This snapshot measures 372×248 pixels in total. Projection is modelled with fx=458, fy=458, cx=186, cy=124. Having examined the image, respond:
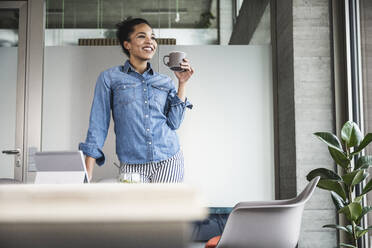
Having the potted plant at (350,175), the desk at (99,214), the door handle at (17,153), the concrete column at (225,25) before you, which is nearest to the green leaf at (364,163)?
the potted plant at (350,175)

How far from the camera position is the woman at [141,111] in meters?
2.13

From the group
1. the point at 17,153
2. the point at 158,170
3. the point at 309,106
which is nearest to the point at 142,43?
the point at 158,170

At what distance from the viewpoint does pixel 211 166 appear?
144 inches

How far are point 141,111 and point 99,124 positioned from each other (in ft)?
0.72

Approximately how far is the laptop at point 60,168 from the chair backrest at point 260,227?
561 mm

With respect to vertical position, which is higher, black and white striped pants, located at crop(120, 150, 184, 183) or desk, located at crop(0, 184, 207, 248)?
desk, located at crop(0, 184, 207, 248)

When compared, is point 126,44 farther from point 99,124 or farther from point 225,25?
point 225,25

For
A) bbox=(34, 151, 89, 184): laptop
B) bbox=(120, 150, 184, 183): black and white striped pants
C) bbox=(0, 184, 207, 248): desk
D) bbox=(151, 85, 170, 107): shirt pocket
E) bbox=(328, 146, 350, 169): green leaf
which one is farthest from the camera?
bbox=(328, 146, 350, 169): green leaf

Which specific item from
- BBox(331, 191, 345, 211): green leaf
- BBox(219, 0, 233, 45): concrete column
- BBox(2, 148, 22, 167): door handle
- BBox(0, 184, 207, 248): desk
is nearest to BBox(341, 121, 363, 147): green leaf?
BBox(331, 191, 345, 211): green leaf

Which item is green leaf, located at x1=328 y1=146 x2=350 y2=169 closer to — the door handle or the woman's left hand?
the woman's left hand

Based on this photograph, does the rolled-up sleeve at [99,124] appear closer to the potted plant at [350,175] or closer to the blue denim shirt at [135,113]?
the blue denim shirt at [135,113]

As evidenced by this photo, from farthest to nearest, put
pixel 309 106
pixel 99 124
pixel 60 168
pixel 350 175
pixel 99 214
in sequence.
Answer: pixel 309 106, pixel 350 175, pixel 99 124, pixel 60 168, pixel 99 214

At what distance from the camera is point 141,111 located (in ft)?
7.20

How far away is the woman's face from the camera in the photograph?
7.16ft
